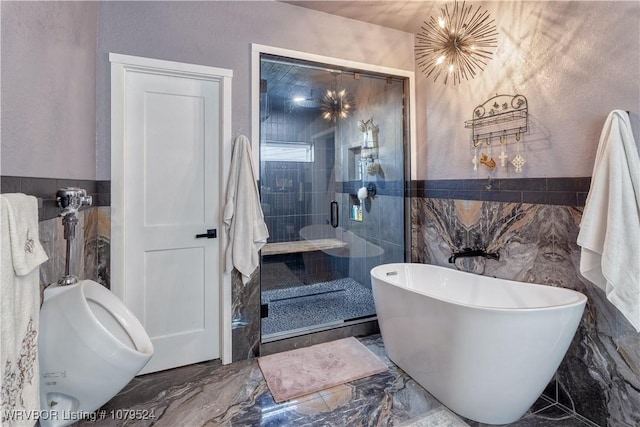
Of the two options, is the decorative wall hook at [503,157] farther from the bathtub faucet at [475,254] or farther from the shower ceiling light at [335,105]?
the shower ceiling light at [335,105]

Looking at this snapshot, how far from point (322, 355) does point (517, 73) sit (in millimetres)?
2575

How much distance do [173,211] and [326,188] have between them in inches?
56.0

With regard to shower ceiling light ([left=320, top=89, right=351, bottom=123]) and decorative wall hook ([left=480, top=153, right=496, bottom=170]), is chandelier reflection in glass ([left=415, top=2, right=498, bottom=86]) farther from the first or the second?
shower ceiling light ([left=320, top=89, right=351, bottom=123])

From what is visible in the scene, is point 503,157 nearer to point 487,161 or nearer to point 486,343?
point 487,161

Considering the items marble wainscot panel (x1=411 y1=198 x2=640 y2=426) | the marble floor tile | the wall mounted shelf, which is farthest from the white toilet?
the wall mounted shelf

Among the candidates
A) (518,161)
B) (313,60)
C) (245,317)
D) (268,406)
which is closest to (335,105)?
(313,60)

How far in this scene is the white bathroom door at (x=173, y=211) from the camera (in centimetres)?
217

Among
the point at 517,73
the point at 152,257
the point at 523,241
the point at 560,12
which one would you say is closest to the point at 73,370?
the point at 152,257

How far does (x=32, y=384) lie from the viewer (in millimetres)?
973

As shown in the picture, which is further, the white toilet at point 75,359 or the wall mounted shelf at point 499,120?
the wall mounted shelf at point 499,120

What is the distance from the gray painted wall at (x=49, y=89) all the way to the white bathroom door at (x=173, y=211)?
0.28 meters

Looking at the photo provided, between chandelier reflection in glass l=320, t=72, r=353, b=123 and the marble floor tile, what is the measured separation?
236cm

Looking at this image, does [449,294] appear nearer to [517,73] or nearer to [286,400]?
[286,400]

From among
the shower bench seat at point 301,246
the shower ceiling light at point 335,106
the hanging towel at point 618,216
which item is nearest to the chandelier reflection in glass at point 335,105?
the shower ceiling light at point 335,106
